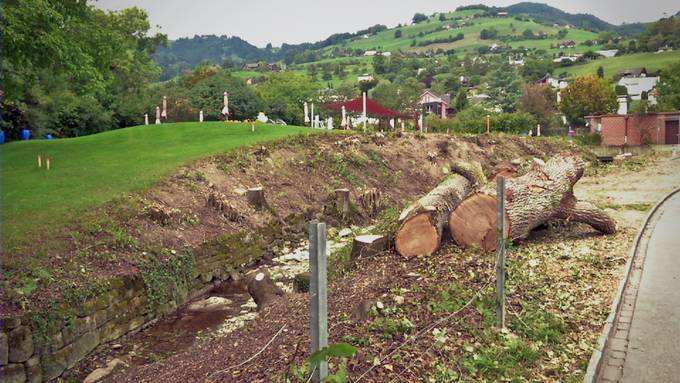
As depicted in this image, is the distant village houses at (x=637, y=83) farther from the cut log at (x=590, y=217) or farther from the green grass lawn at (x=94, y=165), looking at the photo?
the cut log at (x=590, y=217)

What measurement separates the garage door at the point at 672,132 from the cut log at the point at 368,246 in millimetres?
45623

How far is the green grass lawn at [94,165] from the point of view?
35.8 feet

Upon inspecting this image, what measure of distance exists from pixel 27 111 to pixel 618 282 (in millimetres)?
29836

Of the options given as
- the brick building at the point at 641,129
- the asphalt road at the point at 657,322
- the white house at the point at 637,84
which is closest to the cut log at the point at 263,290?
the asphalt road at the point at 657,322

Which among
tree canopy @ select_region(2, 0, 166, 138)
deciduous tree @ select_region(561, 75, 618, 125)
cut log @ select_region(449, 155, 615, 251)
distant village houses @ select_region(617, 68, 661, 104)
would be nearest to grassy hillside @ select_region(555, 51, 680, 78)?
distant village houses @ select_region(617, 68, 661, 104)

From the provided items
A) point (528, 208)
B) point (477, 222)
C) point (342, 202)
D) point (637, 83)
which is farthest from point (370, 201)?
point (637, 83)

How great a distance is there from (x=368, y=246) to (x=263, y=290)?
198 cm

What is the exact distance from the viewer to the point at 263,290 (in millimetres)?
9625

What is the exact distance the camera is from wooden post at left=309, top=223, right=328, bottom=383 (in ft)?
12.2

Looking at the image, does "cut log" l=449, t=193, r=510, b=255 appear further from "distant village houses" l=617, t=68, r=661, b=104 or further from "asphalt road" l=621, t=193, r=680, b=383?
"distant village houses" l=617, t=68, r=661, b=104

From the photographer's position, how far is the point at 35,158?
691 inches

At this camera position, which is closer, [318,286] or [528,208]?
[318,286]

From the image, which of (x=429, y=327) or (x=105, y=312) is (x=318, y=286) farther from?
(x=105, y=312)

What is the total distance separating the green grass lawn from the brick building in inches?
1312
